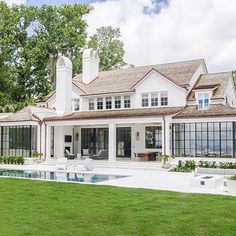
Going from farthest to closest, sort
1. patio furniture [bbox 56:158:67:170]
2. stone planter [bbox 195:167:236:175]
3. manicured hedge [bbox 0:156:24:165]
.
Result: manicured hedge [bbox 0:156:24:165]
patio furniture [bbox 56:158:67:170]
stone planter [bbox 195:167:236:175]

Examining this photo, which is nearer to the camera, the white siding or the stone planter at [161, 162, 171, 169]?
the stone planter at [161, 162, 171, 169]

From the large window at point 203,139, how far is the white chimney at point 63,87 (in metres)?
12.2

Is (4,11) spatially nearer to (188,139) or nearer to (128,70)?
(128,70)

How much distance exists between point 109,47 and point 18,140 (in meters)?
28.8

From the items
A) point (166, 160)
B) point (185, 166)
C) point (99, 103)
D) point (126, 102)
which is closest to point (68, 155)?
point (99, 103)

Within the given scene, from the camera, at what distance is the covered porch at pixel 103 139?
1275 inches

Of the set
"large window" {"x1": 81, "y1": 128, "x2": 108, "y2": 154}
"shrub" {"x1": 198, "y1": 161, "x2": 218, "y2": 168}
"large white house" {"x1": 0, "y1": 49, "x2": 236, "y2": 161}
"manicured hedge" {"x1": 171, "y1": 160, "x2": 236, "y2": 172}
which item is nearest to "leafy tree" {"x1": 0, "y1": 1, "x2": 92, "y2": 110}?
"large white house" {"x1": 0, "y1": 49, "x2": 236, "y2": 161}

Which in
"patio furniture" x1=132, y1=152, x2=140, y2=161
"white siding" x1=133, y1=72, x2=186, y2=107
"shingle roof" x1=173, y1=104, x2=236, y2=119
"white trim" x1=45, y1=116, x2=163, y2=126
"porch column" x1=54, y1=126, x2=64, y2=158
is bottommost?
"patio furniture" x1=132, y1=152, x2=140, y2=161

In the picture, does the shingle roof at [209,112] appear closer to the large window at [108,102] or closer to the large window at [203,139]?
the large window at [203,139]

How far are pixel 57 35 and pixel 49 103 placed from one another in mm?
16357

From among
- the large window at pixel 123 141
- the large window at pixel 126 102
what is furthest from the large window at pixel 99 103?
the large window at pixel 123 141

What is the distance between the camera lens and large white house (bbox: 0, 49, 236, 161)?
2889 cm

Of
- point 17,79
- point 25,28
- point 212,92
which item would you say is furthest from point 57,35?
point 212,92

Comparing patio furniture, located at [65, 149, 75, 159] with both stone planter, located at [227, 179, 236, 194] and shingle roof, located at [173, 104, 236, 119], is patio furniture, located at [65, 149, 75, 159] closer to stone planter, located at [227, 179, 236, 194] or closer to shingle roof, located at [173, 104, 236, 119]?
shingle roof, located at [173, 104, 236, 119]
